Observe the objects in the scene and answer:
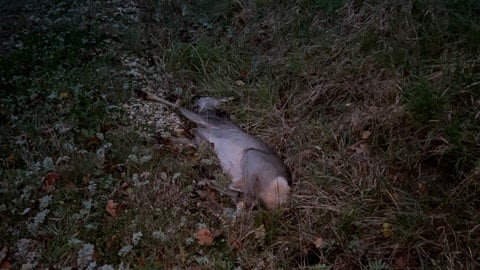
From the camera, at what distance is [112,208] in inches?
147

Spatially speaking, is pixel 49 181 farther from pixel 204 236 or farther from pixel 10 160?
pixel 204 236

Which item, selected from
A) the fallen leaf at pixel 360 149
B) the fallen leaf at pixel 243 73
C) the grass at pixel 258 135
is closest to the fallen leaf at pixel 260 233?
the grass at pixel 258 135

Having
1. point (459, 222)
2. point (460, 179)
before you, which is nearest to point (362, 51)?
point (460, 179)

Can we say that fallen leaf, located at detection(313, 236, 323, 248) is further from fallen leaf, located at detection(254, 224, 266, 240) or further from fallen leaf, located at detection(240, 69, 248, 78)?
fallen leaf, located at detection(240, 69, 248, 78)

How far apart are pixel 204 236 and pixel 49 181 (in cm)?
120

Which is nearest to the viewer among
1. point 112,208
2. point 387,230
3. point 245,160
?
point 387,230

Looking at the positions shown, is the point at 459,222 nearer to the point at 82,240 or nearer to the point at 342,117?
the point at 342,117

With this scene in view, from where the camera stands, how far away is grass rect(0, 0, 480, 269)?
11.2 feet

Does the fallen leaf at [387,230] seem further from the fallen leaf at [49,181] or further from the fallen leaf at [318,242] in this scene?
the fallen leaf at [49,181]

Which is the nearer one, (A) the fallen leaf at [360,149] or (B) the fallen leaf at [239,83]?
(A) the fallen leaf at [360,149]

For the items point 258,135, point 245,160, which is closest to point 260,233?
point 245,160

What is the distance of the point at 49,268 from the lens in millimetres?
3303

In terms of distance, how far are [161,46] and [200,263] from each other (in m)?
2.99

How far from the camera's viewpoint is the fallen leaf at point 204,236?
3.54 metres
